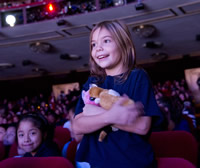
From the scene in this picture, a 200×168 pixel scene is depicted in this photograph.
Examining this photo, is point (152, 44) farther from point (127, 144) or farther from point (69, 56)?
point (127, 144)

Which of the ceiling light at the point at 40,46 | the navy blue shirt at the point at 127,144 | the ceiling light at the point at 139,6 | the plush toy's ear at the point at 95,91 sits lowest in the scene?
the ceiling light at the point at 40,46

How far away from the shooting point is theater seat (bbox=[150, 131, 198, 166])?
107 cm

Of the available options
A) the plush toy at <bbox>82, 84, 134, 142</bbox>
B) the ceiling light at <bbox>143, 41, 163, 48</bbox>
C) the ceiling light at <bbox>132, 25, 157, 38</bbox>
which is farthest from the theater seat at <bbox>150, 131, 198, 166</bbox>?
the ceiling light at <bbox>143, 41, 163, 48</bbox>

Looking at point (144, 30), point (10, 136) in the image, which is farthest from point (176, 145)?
point (144, 30)

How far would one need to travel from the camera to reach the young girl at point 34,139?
48.5 inches

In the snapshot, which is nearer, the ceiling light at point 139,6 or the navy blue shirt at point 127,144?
the navy blue shirt at point 127,144

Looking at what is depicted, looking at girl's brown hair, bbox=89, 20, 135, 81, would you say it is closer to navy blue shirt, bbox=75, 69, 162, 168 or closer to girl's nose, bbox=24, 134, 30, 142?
navy blue shirt, bbox=75, 69, 162, 168

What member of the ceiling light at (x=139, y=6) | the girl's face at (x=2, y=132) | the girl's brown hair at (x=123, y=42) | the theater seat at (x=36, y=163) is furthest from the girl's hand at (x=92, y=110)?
the ceiling light at (x=139, y=6)

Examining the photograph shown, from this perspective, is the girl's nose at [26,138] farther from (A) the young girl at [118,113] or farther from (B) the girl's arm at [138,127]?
(B) the girl's arm at [138,127]

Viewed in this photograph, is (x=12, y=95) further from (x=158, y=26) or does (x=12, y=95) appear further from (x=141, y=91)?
(x=141, y=91)

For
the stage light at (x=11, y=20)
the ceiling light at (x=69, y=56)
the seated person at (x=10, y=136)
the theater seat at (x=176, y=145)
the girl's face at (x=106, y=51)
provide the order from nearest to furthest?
the girl's face at (x=106, y=51) < the theater seat at (x=176, y=145) < the seated person at (x=10, y=136) < the stage light at (x=11, y=20) < the ceiling light at (x=69, y=56)

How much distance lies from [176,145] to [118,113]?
65 centimetres

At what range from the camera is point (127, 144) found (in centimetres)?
59

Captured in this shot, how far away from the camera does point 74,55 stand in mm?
6840
